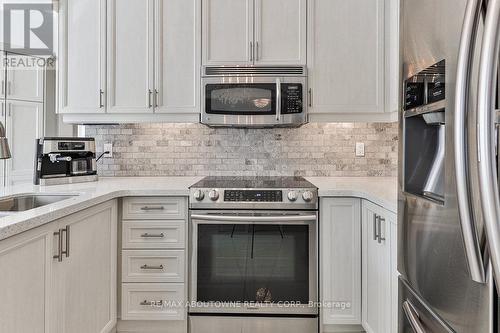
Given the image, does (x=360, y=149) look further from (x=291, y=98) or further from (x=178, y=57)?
(x=178, y=57)

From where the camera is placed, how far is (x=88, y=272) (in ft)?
6.13

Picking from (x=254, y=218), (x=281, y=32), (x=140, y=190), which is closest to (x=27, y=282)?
(x=140, y=190)

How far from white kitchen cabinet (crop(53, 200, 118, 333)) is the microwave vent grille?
3.73 ft

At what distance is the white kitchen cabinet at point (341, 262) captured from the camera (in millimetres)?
2256

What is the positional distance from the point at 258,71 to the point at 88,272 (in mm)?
1657

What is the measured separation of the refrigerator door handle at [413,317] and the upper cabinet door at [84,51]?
232 cm

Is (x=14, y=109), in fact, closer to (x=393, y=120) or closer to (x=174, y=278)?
(x=174, y=278)

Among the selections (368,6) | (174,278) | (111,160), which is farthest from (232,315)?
(368,6)

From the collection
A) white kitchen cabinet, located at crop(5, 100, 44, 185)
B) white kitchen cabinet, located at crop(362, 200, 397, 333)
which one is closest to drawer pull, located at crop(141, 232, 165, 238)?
white kitchen cabinet, located at crop(362, 200, 397, 333)

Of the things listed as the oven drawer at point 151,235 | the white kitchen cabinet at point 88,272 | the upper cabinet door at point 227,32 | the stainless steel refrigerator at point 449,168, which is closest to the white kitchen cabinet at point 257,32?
the upper cabinet door at point 227,32

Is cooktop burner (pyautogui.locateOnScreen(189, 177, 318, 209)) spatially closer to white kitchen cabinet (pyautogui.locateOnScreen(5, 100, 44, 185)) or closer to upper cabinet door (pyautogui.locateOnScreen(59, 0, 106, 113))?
upper cabinet door (pyautogui.locateOnScreen(59, 0, 106, 113))

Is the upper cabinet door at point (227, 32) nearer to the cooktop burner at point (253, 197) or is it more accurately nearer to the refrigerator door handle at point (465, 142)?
the cooktop burner at point (253, 197)

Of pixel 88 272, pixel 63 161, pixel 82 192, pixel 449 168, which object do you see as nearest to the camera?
pixel 449 168

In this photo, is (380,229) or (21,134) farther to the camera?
(21,134)
